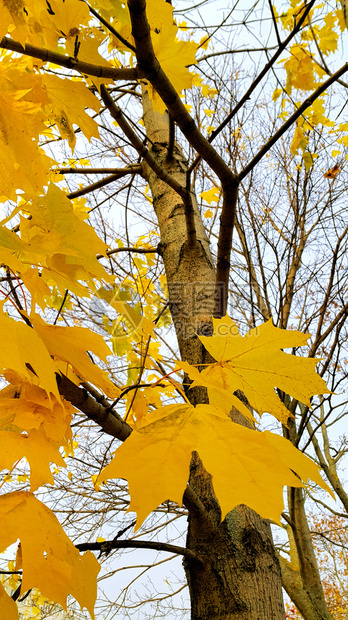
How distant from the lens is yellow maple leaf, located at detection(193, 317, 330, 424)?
569 millimetres

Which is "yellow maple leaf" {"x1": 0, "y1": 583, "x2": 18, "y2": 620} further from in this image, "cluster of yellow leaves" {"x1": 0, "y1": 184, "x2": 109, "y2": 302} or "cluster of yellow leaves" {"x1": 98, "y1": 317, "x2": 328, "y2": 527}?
"cluster of yellow leaves" {"x1": 0, "y1": 184, "x2": 109, "y2": 302}

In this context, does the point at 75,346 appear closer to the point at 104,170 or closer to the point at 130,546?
the point at 130,546

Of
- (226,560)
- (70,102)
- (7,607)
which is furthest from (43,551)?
(70,102)

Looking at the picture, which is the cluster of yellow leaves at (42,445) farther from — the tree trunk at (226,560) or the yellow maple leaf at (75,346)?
the tree trunk at (226,560)

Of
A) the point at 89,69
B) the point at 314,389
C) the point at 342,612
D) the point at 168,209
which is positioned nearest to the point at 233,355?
the point at 314,389

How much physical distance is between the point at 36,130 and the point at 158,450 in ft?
1.86

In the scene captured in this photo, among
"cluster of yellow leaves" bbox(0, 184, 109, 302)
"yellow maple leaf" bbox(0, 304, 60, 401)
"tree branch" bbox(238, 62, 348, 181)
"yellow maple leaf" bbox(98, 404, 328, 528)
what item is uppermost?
"tree branch" bbox(238, 62, 348, 181)

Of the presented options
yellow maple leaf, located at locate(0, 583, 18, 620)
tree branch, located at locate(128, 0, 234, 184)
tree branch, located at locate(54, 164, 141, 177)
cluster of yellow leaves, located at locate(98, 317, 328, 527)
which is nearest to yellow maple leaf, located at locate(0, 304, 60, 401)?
cluster of yellow leaves, located at locate(98, 317, 328, 527)

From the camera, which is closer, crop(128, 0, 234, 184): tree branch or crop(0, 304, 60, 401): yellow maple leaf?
A: crop(0, 304, 60, 401): yellow maple leaf

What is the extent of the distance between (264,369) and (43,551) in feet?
1.22

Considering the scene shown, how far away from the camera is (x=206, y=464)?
1.27 feet

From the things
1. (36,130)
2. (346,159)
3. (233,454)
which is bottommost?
(233,454)

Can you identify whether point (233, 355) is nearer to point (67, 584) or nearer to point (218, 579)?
point (67, 584)

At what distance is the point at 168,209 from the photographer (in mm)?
1559
